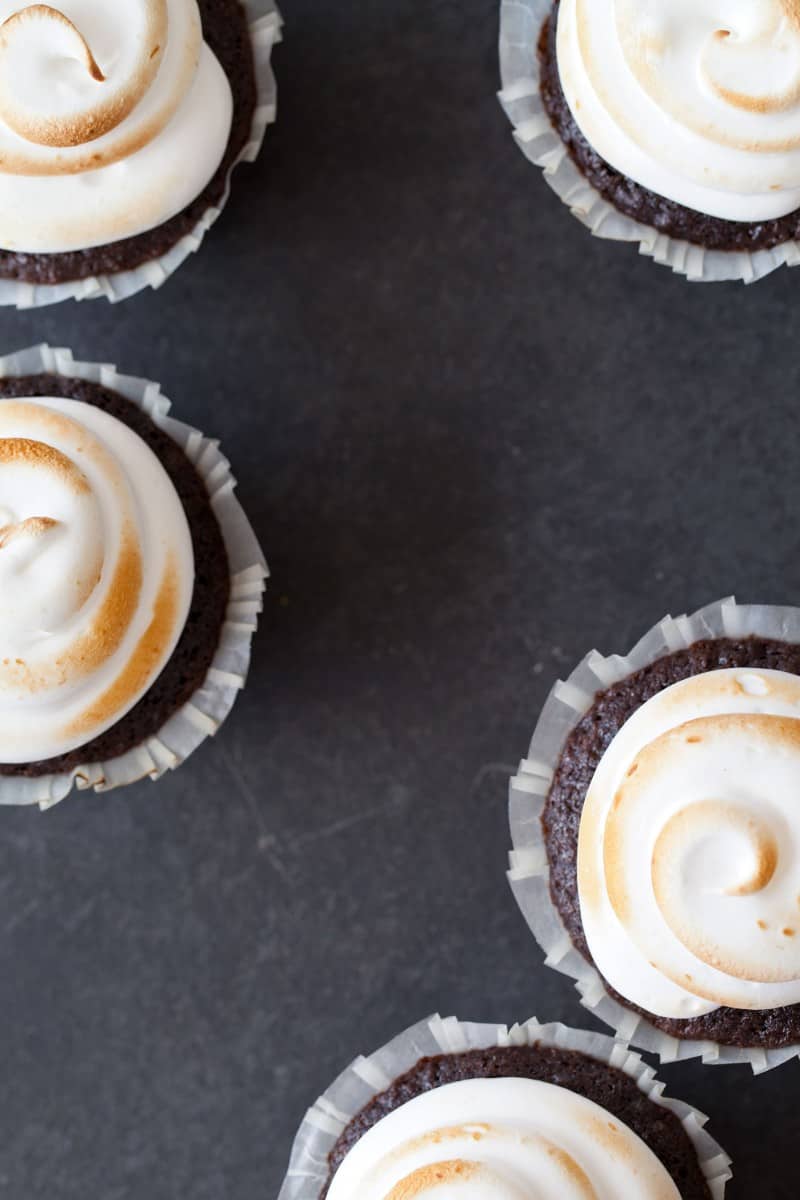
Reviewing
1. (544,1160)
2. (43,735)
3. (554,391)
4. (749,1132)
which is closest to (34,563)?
(43,735)

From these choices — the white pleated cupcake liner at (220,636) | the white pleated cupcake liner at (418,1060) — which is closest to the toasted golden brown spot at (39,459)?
the white pleated cupcake liner at (220,636)

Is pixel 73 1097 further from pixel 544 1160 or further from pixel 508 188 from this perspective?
pixel 508 188

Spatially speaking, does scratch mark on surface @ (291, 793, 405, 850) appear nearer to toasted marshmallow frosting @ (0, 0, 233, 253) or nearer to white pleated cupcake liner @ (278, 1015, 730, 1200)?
white pleated cupcake liner @ (278, 1015, 730, 1200)

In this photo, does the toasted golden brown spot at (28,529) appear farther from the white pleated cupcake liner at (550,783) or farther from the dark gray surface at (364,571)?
the white pleated cupcake liner at (550,783)

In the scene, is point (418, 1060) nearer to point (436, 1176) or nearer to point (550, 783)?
point (436, 1176)

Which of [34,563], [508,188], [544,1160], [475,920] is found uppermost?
[508,188]

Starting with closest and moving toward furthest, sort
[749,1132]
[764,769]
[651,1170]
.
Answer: [764,769], [651,1170], [749,1132]
